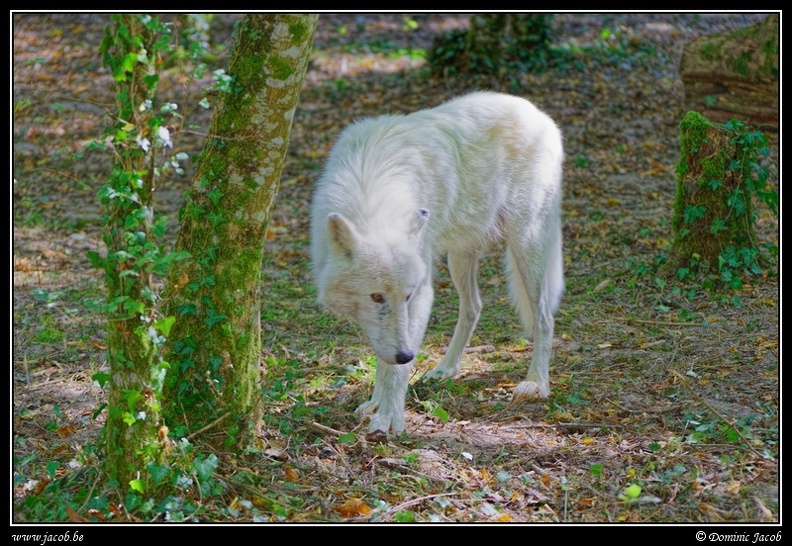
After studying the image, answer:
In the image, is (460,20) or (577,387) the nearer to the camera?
(577,387)

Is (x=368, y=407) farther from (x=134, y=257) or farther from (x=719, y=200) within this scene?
(x=719, y=200)

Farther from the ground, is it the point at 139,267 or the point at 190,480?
the point at 139,267

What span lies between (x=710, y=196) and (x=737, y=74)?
9.86 ft

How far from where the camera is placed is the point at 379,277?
440 cm

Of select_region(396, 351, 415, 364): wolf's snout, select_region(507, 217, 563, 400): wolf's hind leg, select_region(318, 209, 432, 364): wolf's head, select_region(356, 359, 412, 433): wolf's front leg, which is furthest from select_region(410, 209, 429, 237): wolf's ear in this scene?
select_region(507, 217, 563, 400): wolf's hind leg

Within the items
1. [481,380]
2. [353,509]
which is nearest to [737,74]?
[481,380]

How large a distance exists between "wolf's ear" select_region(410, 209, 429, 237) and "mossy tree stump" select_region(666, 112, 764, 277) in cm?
319

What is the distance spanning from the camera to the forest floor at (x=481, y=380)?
13.0 ft

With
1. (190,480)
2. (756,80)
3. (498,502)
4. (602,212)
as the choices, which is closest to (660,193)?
(602,212)

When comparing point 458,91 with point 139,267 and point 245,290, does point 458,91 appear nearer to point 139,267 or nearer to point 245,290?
point 245,290

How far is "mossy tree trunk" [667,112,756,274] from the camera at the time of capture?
6.73 m

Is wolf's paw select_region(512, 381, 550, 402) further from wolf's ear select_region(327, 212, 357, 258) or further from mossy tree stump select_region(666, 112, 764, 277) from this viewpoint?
mossy tree stump select_region(666, 112, 764, 277)

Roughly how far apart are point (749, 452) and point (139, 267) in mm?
3210

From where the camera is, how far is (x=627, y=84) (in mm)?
11750
